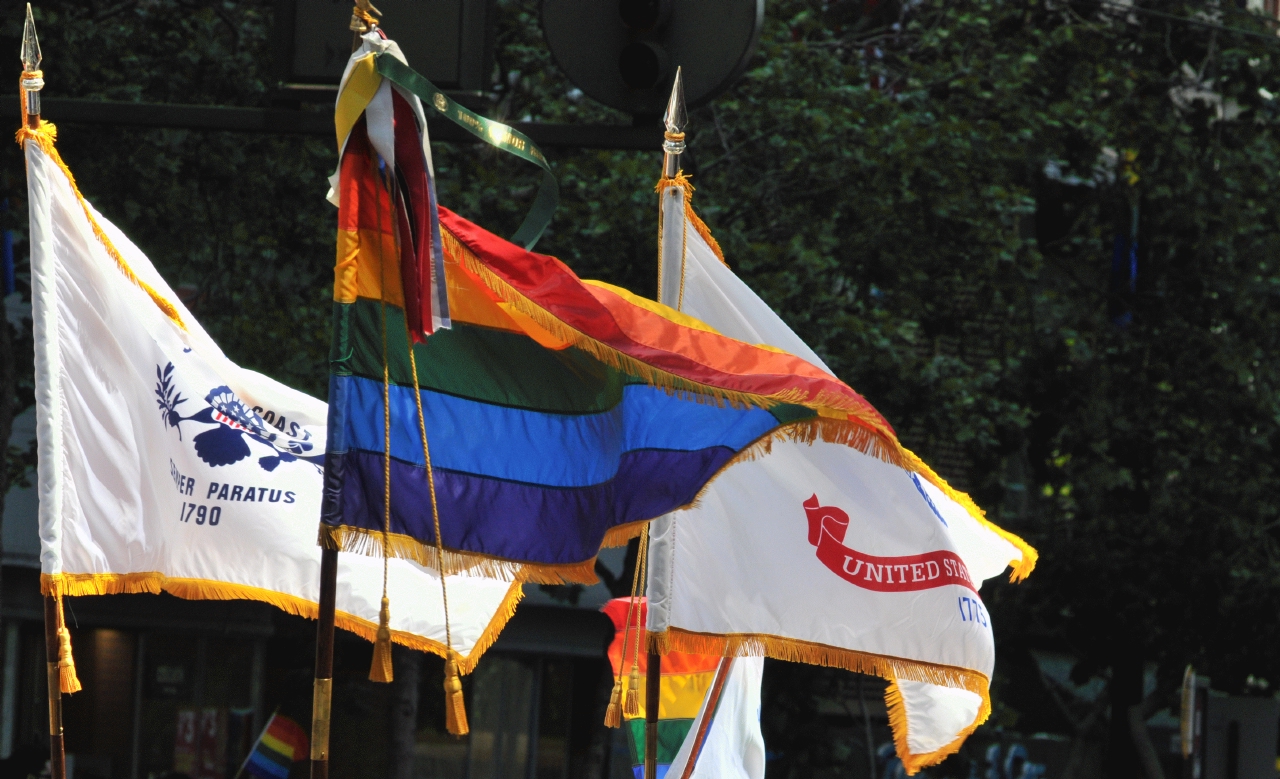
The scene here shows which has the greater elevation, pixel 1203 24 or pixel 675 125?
pixel 1203 24

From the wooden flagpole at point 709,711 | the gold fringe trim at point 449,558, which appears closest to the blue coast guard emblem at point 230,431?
the gold fringe trim at point 449,558

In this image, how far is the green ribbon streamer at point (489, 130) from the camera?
4426mm

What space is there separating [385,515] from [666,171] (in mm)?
2476

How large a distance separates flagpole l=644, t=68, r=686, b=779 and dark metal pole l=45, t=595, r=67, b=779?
2144mm

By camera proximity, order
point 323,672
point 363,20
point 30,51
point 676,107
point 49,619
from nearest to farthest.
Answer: point 323,672 → point 363,20 → point 49,619 → point 30,51 → point 676,107

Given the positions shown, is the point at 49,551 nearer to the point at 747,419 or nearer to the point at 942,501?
the point at 747,419

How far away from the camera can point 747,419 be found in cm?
623

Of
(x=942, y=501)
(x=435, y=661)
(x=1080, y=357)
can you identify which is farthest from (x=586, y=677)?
(x=942, y=501)

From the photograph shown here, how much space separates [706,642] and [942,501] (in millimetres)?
1156

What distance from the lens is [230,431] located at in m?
6.66

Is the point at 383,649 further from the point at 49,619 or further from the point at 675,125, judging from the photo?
the point at 675,125

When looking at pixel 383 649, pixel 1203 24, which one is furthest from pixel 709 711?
pixel 1203 24

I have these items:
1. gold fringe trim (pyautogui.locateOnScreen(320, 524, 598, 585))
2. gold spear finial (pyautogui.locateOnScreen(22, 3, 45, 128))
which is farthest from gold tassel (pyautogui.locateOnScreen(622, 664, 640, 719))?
gold spear finial (pyautogui.locateOnScreen(22, 3, 45, 128))

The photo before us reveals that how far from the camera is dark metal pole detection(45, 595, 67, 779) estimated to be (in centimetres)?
495
